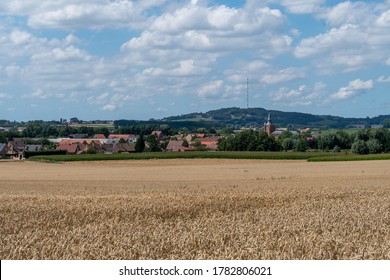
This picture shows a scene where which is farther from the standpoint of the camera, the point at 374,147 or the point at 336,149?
the point at 336,149

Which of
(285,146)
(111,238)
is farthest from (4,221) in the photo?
(285,146)

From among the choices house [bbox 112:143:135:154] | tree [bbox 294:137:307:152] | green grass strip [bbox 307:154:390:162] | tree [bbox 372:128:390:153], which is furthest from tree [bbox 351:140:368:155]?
house [bbox 112:143:135:154]

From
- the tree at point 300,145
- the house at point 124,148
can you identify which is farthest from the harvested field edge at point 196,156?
the house at point 124,148

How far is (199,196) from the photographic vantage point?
88.9ft

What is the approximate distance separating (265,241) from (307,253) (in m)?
1.21

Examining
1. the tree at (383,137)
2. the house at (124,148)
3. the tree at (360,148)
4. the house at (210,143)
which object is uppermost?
the tree at (383,137)

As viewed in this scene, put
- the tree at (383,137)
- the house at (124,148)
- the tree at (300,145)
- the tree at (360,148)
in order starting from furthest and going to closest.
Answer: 1. the house at (124,148)
2. the tree at (300,145)
3. the tree at (383,137)
4. the tree at (360,148)

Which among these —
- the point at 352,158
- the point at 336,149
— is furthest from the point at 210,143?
the point at 352,158

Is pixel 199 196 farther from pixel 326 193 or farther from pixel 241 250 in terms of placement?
pixel 241 250

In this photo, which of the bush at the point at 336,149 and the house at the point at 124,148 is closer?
the bush at the point at 336,149

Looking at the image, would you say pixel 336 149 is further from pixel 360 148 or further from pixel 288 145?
pixel 360 148

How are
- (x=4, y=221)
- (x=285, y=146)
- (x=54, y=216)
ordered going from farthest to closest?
1. (x=285, y=146)
2. (x=54, y=216)
3. (x=4, y=221)

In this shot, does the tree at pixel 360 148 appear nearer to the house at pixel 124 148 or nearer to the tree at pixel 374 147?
the tree at pixel 374 147

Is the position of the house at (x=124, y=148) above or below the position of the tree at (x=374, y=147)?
below
